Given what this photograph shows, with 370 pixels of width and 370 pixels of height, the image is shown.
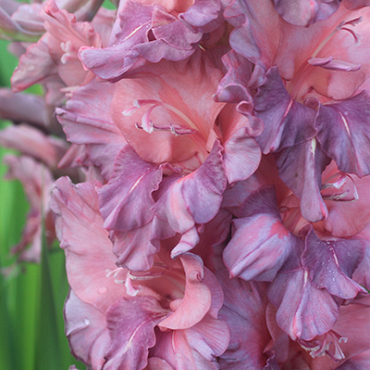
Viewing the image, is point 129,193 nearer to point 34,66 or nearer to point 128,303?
point 128,303

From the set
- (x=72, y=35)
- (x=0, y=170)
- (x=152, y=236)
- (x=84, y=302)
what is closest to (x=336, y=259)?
(x=152, y=236)

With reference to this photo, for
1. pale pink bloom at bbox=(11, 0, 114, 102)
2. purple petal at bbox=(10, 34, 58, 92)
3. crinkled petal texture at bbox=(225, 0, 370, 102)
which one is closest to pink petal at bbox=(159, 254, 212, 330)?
crinkled petal texture at bbox=(225, 0, 370, 102)

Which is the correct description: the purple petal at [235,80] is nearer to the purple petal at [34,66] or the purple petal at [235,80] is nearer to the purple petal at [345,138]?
the purple petal at [345,138]

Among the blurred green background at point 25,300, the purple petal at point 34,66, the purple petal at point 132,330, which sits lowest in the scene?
the blurred green background at point 25,300

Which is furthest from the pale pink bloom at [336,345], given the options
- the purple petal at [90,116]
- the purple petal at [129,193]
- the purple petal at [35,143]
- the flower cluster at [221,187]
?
the purple petal at [35,143]

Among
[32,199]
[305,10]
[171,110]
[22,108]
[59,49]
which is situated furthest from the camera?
[32,199]

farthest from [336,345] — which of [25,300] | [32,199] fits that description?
[32,199]

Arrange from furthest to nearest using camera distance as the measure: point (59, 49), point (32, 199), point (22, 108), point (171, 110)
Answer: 1. point (32, 199)
2. point (22, 108)
3. point (59, 49)
4. point (171, 110)

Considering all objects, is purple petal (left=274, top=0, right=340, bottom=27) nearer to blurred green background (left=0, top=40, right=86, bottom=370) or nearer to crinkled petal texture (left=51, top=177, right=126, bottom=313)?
crinkled petal texture (left=51, top=177, right=126, bottom=313)
